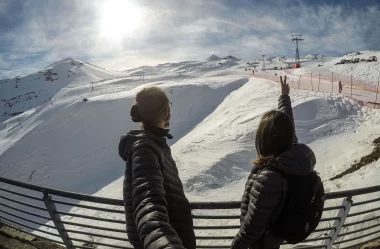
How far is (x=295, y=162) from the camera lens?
6.93 ft

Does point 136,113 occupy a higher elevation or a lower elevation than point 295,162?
higher

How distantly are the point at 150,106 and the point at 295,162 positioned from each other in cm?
115

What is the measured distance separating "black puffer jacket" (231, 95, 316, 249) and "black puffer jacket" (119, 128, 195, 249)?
49 centimetres

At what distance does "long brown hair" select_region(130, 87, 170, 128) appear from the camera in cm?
204

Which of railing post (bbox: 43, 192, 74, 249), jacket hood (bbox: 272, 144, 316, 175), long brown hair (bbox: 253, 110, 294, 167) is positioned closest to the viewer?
jacket hood (bbox: 272, 144, 316, 175)

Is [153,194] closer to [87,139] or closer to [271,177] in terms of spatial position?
[271,177]

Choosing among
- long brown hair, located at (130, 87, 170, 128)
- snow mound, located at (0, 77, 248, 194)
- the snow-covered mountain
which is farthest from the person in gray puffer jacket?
snow mound, located at (0, 77, 248, 194)

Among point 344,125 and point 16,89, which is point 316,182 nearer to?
point 344,125

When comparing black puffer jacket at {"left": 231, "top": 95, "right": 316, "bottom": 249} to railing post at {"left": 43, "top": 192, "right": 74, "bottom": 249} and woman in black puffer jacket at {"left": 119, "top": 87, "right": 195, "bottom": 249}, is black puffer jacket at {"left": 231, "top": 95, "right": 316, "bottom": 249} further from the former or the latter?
railing post at {"left": 43, "top": 192, "right": 74, "bottom": 249}

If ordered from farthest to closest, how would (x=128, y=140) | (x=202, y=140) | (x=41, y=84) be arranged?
(x=41, y=84) → (x=202, y=140) → (x=128, y=140)

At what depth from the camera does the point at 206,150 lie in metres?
20.1

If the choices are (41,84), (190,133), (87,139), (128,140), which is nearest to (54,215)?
(128,140)

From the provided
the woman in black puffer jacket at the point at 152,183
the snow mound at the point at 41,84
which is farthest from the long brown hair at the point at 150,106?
the snow mound at the point at 41,84

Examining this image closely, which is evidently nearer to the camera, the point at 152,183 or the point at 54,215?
the point at 152,183
